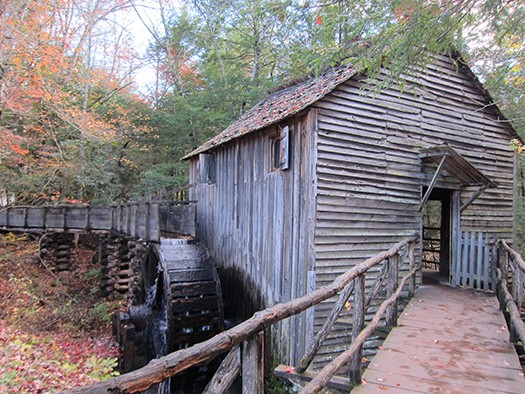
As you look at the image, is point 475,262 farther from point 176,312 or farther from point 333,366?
point 176,312

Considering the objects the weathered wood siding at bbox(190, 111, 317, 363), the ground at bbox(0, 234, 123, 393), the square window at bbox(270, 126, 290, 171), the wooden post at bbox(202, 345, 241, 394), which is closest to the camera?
the wooden post at bbox(202, 345, 241, 394)

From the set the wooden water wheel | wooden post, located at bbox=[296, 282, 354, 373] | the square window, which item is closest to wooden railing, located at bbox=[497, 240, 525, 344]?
wooden post, located at bbox=[296, 282, 354, 373]

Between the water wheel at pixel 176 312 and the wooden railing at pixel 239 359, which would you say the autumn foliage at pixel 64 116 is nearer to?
the water wheel at pixel 176 312

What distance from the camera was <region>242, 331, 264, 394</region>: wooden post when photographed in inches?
81.5

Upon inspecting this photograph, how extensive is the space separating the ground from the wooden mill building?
346cm

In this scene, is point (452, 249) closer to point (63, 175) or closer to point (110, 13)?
point (63, 175)

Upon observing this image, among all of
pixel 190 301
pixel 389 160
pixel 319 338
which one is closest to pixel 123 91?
pixel 190 301

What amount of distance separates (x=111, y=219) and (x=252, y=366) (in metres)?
10.3

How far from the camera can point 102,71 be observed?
66.3 ft

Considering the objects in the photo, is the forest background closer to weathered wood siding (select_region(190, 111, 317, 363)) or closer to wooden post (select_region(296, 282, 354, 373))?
weathered wood siding (select_region(190, 111, 317, 363))

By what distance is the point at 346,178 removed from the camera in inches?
263

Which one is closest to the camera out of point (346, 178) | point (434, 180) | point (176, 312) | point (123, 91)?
point (346, 178)

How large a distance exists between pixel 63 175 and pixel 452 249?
14.9 m

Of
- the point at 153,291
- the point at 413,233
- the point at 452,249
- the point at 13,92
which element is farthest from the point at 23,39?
the point at 452,249
